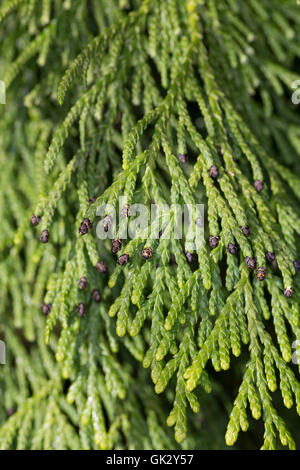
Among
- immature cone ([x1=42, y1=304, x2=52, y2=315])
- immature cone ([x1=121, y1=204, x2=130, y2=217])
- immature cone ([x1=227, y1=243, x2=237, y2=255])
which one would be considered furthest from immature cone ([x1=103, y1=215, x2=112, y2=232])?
immature cone ([x1=42, y1=304, x2=52, y2=315])

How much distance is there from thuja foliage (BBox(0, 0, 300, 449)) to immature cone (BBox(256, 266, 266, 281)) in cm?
3

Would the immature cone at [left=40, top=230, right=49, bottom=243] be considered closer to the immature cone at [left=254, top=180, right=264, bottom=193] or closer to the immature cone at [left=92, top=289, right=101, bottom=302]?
the immature cone at [left=92, top=289, right=101, bottom=302]

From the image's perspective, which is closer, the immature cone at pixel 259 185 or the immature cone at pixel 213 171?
the immature cone at pixel 213 171

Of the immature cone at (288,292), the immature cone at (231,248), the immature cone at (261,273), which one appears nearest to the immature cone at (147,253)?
the immature cone at (231,248)

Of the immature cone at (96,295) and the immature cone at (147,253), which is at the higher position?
the immature cone at (147,253)

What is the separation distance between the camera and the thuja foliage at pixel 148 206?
1622 millimetres

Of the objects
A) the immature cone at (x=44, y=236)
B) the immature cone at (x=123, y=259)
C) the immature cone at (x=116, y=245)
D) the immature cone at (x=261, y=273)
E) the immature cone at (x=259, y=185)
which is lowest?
the immature cone at (x=261, y=273)

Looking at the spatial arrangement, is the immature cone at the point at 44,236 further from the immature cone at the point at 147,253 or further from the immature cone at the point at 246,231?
the immature cone at the point at 246,231

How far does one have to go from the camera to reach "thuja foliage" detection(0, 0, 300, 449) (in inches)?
63.9

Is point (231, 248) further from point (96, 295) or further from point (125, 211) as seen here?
point (96, 295)

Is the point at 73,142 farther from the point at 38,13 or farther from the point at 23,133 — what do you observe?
the point at 38,13

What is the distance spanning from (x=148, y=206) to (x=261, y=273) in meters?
0.50

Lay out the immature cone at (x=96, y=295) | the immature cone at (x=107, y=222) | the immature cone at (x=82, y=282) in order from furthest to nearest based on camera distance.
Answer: the immature cone at (x=96, y=295), the immature cone at (x=82, y=282), the immature cone at (x=107, y=222)

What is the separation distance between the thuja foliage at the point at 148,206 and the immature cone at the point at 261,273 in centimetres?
3
